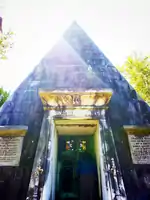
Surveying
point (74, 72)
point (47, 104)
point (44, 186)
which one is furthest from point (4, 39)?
point (44, 186)

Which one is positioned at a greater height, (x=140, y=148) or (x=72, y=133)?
(x=72, y=133)

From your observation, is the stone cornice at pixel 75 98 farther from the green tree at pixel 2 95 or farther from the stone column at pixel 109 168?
the green tree at pixel 2 95

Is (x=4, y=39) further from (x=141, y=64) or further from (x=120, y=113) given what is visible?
(x=141, y=64)

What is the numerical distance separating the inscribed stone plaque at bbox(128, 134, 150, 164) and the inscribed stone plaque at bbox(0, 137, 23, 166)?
2700 millimetres

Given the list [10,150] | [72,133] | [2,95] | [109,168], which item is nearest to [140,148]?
[109,168]

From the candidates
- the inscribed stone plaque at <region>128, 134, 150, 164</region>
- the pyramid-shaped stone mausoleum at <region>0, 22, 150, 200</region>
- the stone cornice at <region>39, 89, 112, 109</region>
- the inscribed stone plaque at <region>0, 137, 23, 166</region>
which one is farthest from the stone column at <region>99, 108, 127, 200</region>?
the inscribed stone plaque at <region>0, 137, 23, 166</region>

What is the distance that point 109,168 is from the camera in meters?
3.93

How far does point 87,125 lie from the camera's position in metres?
4.68

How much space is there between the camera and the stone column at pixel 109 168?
3.70 meters

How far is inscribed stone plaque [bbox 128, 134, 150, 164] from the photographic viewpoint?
427cm

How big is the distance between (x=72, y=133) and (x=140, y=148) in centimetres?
183

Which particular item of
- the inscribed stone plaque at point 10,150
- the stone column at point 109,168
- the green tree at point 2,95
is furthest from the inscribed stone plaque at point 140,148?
the green tree at point 2,95

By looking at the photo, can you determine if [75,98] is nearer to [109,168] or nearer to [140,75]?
[109,168]

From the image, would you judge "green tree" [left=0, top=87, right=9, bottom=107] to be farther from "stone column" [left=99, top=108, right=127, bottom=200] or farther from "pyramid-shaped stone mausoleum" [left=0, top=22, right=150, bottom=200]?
"stone column" [left=99, top=108, right=127, bottom=200]
